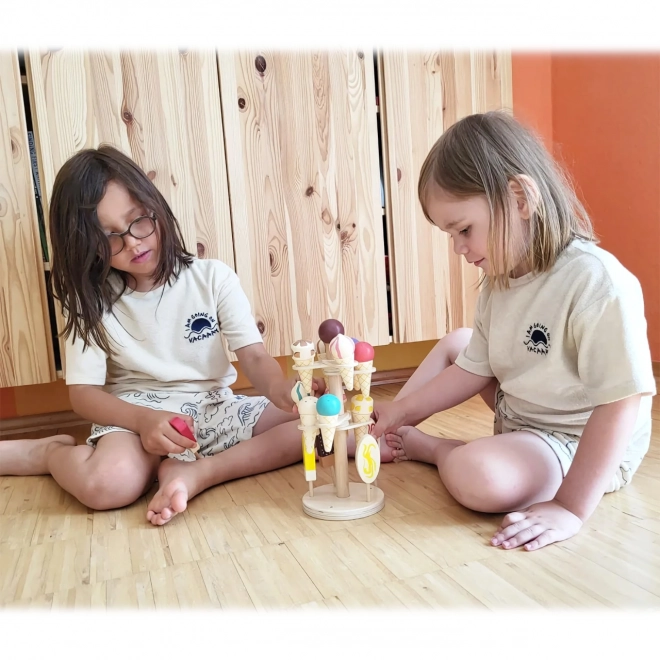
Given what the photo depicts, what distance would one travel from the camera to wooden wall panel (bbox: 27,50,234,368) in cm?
121

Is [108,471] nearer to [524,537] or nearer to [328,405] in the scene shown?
[328,405]

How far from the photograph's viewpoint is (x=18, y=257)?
121cm

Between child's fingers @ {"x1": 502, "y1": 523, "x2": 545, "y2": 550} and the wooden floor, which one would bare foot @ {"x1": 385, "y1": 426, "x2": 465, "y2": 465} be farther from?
child's fingers @ {"x1": 502, "y1": 523, "x2": 545, "y2": 550}

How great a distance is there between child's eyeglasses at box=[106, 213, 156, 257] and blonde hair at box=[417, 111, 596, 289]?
469mm

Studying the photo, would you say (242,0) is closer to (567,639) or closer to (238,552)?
(238,552)

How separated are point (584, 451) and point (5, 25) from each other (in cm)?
123

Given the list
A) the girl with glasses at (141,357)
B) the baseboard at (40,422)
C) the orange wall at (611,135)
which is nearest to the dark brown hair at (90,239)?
the girl with glasses at (141,357)

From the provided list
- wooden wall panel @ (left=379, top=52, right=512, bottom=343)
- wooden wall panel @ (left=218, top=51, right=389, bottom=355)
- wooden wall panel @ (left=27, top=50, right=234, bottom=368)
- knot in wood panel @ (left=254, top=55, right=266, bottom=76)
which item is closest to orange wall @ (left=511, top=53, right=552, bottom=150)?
wooden wall panel @ (left=379, top=52, right=512, bottom=343)

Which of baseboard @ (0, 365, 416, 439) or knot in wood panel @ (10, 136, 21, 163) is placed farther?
baseboard @ (0, 365, 416, 439)

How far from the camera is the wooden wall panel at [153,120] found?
3.96 ft

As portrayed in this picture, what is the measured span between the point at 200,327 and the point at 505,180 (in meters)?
0.58

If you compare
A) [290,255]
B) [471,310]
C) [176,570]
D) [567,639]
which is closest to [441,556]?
[567,639]

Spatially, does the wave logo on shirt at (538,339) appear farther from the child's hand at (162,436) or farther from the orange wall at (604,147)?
the orange wall at (604,147)

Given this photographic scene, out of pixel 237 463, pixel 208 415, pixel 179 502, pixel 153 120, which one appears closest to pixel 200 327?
pixel 208 415
